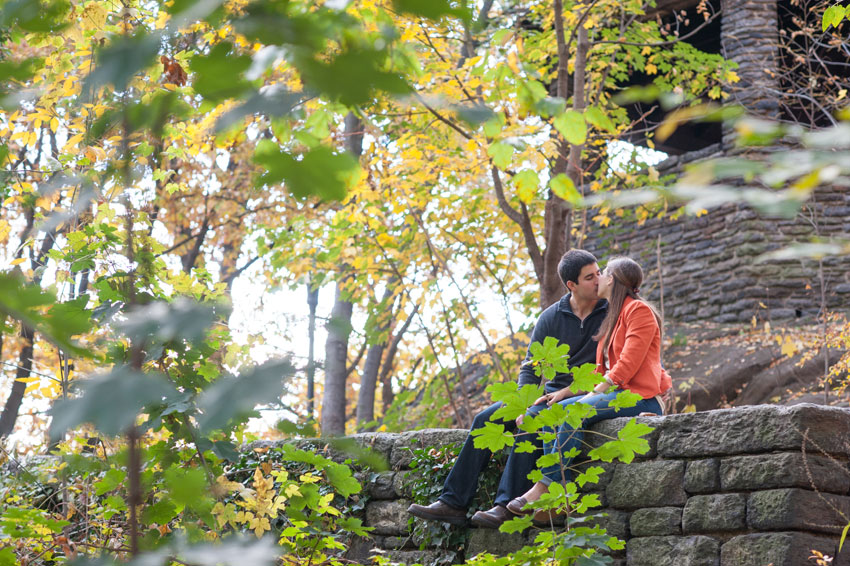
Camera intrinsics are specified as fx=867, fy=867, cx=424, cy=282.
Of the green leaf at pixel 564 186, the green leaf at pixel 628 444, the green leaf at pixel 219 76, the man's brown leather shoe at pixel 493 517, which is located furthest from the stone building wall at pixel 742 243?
the green leaf at pixel 219 76

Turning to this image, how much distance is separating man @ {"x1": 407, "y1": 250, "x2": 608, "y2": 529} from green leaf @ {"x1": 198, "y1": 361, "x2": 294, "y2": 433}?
315 cm

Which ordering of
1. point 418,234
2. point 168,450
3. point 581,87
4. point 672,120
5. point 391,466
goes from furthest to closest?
1. point 418,234
2. point 581,87
3. point 391,466
4. point 168,450
5. point 672,120

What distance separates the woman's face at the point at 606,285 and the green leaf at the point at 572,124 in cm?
167

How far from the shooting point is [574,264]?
4.47 m

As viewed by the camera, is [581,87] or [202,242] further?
[202,242]

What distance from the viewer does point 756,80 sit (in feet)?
32.0

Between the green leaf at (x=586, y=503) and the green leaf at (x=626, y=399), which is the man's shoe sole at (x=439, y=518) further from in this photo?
the green leaf at (x=626, y=399)

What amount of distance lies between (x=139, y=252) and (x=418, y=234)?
16.9 feet

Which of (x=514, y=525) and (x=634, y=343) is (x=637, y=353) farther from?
(x=514, y=525)

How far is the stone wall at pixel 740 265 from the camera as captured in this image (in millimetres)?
9281

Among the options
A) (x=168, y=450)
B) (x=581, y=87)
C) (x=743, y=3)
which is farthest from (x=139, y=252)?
(x=743, y=3)

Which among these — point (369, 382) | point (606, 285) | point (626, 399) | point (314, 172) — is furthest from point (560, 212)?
point (369, 382)

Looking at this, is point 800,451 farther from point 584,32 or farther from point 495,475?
point 584,32

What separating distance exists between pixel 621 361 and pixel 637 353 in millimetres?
84
